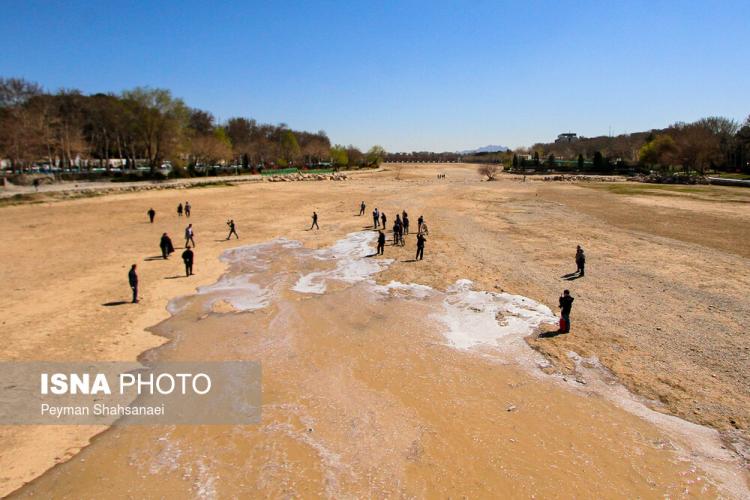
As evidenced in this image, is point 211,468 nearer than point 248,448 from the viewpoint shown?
Yes

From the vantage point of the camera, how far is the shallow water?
7422 millimetres

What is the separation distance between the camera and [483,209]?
4744 cm

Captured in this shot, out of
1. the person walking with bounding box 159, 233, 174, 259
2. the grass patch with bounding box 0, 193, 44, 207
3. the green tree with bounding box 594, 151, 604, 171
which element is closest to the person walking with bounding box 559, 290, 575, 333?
the person walking with bounding box 159, 233, 174, 259

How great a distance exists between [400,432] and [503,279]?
40.8ft

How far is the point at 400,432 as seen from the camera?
8.88 m

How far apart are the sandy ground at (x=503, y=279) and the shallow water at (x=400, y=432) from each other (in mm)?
1018

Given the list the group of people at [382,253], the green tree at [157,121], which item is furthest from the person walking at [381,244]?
the green tree at [157,121]

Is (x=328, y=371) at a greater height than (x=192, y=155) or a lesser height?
lesser

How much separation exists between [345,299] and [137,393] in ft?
28.0

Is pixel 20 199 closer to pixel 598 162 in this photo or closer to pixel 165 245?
pixel 165 245

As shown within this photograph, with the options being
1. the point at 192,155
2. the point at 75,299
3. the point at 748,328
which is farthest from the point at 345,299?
the point at 192,155

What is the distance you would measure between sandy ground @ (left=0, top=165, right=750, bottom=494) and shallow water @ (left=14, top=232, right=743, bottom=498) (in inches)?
40.1

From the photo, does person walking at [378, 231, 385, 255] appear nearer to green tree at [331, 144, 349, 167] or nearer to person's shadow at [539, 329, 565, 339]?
person's shadow at [539, 329, 565, 339]

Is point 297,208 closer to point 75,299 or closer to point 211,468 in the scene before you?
point 75,299
